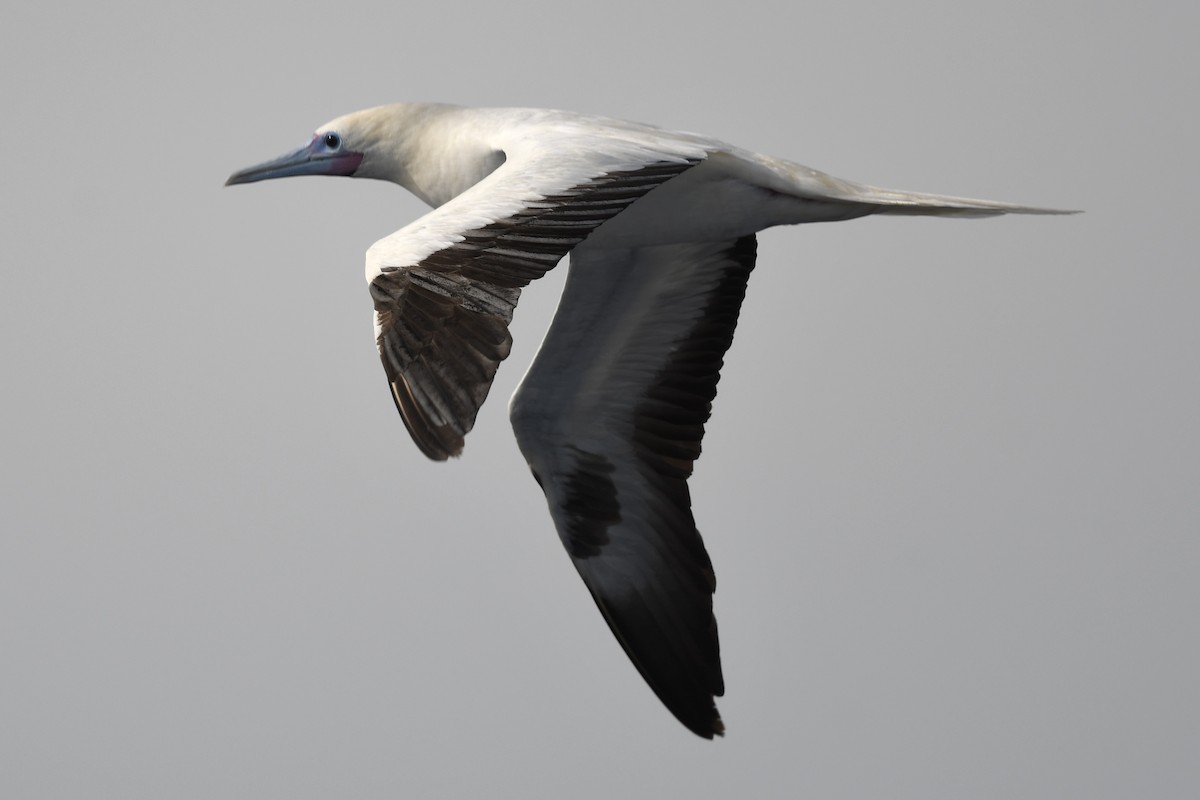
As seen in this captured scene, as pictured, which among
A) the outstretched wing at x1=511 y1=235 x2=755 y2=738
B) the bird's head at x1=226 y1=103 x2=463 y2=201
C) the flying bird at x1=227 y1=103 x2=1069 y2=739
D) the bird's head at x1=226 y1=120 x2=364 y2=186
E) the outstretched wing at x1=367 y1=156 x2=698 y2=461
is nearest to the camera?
the outstretched wing at x1=367 y1=156 x2=698 y2=461

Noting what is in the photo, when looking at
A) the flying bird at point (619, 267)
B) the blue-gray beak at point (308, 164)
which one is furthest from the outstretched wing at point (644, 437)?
the blue-gray beak at point (308, 164)

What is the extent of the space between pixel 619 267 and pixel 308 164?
167 centimetres

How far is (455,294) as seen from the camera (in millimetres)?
7016

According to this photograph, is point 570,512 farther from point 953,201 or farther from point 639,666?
point 953,201

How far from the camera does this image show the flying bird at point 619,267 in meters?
7.72

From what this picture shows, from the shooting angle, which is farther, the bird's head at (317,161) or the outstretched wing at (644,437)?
the outstretched wing at (644,437)

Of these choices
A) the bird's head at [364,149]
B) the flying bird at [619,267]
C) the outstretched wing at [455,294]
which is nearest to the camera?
the outstretched wing at [455,294]

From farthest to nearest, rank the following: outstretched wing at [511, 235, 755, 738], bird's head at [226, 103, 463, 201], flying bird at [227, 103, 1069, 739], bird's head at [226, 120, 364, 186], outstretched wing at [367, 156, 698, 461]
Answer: outstretched wing at [511, 235, 755, 738] → bird's head at [226, 120, 364, 186] → bird's head at [226, 103, 463, 201] → flying bird at [227, 103, 1069, 739] → outstretched wing at [367, 156, 698, 461]

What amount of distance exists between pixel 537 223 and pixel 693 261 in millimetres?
3108

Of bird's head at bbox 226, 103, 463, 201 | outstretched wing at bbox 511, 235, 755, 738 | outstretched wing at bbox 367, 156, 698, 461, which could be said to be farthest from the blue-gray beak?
outstretched wing at bbox 367, 156, 698, 461

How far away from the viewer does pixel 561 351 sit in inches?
419

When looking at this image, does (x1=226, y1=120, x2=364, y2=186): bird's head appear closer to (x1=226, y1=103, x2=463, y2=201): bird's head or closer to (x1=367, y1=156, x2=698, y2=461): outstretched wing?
(x1=226, y1=103, x2=463, y2=201): bird's head

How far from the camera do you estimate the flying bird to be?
7723 millimetres

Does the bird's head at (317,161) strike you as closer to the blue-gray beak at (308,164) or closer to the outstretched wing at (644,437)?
the blue-gray beak at (308,164)
